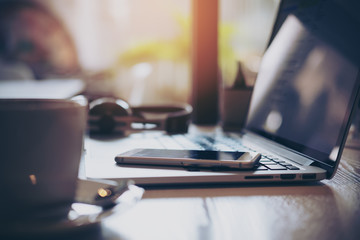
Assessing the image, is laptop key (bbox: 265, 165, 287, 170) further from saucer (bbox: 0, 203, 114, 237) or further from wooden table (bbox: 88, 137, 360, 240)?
saucer (bbox: 0, 203, 114, 237)

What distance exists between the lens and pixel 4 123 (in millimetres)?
279

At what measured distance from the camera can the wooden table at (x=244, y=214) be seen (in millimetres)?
305

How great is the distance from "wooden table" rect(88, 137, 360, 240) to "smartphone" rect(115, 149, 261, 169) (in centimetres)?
3

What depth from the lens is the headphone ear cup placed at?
88 centimetres

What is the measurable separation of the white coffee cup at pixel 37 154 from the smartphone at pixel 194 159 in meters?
0.18

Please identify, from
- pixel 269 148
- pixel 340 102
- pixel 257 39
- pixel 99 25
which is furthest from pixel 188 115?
pixel 99 25

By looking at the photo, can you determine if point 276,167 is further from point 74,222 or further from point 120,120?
point 120,120

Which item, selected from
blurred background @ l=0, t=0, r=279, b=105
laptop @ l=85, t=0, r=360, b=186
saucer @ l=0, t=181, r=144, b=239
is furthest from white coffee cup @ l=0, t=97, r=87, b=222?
blurred background @ l=0, t=0, r=279, b=105

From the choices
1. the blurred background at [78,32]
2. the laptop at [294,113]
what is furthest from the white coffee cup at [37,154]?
the blurred background at [78,32]

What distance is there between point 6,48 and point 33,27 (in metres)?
0.52

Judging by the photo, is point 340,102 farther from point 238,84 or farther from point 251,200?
point 238,84

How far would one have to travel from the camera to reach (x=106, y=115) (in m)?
0.88

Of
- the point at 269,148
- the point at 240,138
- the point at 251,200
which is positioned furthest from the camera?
the point at 240,138

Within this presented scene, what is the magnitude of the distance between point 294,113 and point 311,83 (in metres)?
0.06
